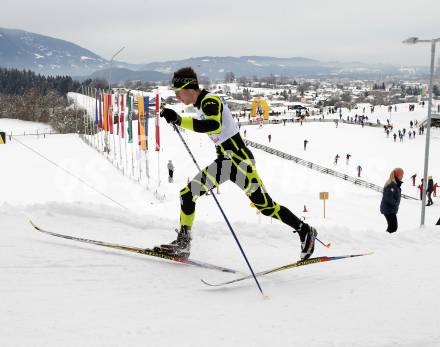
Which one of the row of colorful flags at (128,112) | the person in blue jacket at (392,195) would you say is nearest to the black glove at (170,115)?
the person in blue jacket at (392,195)

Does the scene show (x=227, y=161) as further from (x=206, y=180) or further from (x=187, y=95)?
(x=187, y=95)

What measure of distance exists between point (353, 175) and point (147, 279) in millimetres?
30574

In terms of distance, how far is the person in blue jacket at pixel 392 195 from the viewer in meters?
7.31

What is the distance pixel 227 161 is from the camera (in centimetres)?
473

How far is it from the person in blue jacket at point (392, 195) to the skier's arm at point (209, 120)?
4184 millimetres

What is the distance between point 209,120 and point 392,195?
445cm

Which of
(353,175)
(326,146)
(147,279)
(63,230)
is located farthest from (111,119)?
(147,279)

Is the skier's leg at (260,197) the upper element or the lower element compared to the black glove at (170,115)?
lower

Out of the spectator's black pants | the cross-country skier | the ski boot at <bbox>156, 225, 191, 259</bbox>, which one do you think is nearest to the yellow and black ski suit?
the cross-country skier

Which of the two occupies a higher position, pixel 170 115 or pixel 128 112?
pixel 128 112

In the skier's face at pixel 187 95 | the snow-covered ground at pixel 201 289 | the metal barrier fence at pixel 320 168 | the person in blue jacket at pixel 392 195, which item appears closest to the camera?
the snow-covered ground at pixel 201 289

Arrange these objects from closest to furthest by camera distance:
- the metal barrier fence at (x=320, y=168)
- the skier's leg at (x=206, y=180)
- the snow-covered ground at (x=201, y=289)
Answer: the snow-covered ground at (x=201, y=289) < the skier's leg at (x=206, y=180) < the metal barrier fence at (x=320, y=168)

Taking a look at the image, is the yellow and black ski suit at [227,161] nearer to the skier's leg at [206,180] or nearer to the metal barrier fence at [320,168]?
the skier's leg at [206,180]

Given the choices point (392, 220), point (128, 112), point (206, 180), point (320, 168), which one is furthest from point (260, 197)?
point (320, 168)
